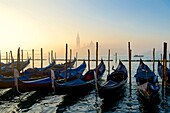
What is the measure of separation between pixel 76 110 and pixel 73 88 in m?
2.97

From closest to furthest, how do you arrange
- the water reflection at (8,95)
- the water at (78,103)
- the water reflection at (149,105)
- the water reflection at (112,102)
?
the water reflection at (149,105) < the water at (78,103) < the water reflection at (112,102) < the water reflection at (8,95)

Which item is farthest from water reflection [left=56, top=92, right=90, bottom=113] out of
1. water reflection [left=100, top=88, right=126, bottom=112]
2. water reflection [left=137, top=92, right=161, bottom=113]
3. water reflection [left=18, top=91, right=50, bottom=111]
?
water reflection [left=137, top=92, right=161, bottom=113]

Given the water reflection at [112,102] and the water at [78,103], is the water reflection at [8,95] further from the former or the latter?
the water reflection at [112,102]

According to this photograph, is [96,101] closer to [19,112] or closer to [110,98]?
[110,98]

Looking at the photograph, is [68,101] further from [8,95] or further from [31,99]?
[8,95]

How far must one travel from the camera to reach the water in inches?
496

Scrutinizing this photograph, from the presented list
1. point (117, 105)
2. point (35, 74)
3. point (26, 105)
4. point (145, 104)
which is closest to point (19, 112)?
point (26, 105)

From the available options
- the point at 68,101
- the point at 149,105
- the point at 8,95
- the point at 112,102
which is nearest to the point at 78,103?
the point at 68,101

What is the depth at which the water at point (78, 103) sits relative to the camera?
41.3 feet

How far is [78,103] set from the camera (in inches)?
553

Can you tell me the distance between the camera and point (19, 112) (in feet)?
40.3

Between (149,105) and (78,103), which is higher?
(149,105)

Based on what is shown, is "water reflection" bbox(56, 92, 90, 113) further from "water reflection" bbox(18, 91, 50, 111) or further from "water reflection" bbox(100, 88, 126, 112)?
"water reflection" bbox(100, 88, 126, 112)

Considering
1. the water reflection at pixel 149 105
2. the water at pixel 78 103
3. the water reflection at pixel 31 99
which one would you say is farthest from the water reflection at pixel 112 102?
the water reflection at pixel 31 99
